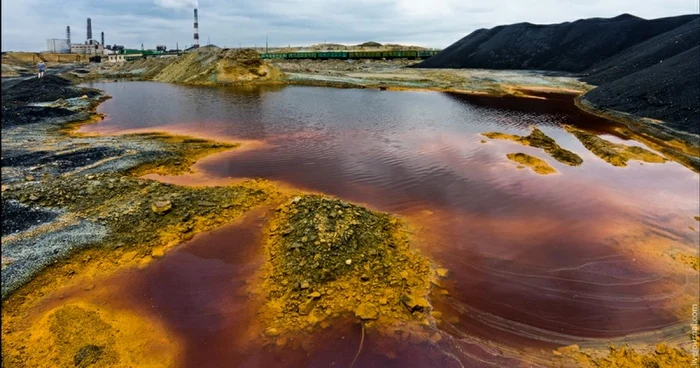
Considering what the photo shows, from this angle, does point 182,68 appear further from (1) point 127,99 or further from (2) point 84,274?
(2) point 84,274

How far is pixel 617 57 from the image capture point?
57844 mm

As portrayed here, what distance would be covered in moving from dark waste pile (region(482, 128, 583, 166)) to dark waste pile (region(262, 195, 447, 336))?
42.2ft

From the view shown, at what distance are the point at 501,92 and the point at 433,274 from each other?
43.2 m

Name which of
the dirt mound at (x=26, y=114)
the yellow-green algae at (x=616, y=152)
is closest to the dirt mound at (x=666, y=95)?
the yellow-green algae at (x=616, y=152)

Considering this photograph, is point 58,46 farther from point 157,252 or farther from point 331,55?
point 157,252

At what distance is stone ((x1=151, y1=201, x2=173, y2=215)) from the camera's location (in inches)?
484

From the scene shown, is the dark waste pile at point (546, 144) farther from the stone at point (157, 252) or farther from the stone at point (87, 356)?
the stone at point (87, 356)

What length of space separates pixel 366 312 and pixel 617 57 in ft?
223

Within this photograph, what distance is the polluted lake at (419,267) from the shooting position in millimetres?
8133

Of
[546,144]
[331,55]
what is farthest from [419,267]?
[331,55]

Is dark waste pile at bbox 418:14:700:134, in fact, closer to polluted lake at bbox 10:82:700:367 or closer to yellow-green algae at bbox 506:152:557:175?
polluted lake at bbox 10:82:700:367

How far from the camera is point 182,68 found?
191ft

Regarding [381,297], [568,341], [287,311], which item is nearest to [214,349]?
[287,311]

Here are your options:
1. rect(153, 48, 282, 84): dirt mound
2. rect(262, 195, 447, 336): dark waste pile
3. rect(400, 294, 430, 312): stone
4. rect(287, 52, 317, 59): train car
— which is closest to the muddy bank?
rect(153, 48, 282, 84): dirt mound
